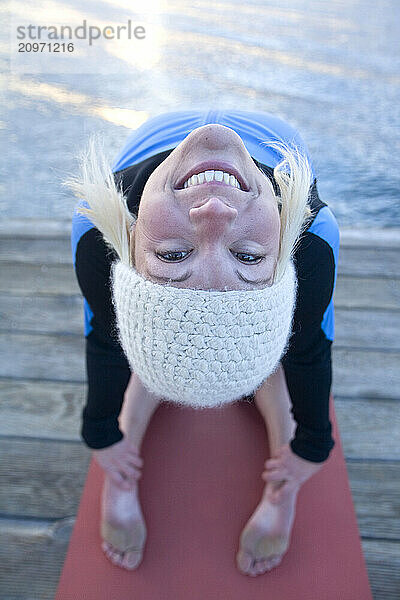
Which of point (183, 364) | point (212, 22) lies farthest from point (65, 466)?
point (212, 22)

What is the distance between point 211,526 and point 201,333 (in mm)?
630

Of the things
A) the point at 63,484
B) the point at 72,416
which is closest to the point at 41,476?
the point at 63,484

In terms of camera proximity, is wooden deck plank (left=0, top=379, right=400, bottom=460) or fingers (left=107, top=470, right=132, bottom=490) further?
wooden deck plank (left=0, top=379, right=400, bottom=460)

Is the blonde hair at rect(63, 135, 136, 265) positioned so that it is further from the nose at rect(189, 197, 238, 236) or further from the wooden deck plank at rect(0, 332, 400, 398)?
the wooden deck plank at rect(0, 332, 400, 398)

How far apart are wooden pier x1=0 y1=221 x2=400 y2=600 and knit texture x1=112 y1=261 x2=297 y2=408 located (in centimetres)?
60

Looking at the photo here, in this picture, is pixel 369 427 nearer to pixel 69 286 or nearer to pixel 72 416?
pixel 72 416

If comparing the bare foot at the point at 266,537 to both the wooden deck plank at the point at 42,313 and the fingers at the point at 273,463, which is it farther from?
the wooden deck plank at the point at 42,313

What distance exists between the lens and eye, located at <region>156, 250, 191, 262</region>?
730 mm

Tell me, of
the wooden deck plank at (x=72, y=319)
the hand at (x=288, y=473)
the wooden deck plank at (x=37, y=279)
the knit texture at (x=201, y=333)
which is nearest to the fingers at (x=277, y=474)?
the hand at (x=288, y=473)

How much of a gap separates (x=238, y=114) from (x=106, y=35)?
229 cm

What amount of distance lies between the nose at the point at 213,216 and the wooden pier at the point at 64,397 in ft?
2.66

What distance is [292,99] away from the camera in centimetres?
286

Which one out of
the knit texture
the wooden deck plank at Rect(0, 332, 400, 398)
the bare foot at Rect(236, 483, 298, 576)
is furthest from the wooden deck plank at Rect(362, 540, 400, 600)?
the knit texture

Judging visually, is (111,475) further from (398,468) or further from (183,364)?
(398,468)
